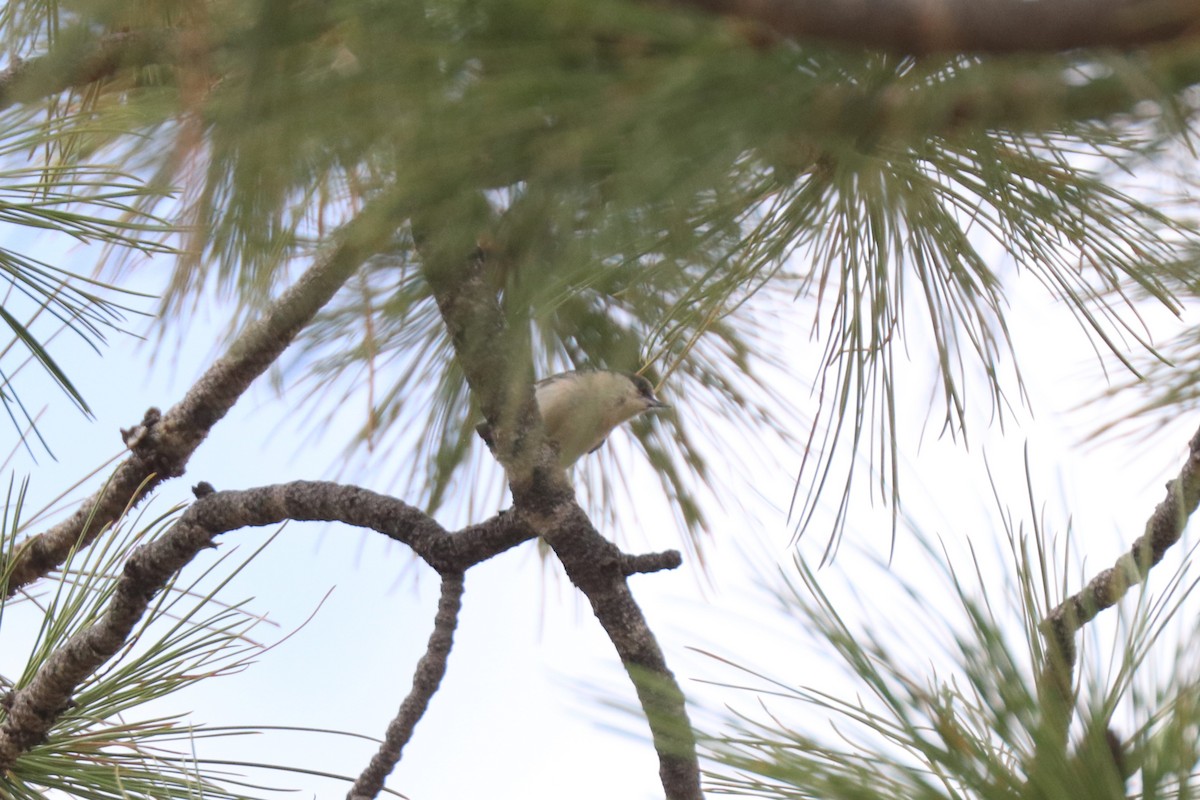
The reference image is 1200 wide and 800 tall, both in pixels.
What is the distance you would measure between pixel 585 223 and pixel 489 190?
7cm

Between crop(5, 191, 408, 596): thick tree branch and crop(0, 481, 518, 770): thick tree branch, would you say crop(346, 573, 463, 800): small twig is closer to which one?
crop(0, 481, 518, 770): thick tree branch

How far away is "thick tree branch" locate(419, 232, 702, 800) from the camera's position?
1.21 metres

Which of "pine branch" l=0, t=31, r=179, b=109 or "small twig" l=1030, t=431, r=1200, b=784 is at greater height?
"pine branch" l=0, t=31, r=179, b=109

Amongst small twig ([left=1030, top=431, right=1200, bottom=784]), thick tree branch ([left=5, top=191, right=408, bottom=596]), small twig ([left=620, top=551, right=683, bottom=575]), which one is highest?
→ thick tree branch ([left=5, top=191, right=408, bottom=596])

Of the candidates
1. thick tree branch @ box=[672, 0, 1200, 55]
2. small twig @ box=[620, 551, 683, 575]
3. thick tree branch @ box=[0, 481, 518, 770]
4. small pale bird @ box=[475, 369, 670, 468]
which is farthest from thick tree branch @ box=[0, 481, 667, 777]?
thick tree branch @ box=[672, 0, 1200, 55]

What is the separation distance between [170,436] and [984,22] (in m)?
1.45

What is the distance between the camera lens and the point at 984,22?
51 centimetres

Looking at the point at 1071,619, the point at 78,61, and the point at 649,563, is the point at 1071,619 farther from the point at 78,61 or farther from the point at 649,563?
the point at 78,61

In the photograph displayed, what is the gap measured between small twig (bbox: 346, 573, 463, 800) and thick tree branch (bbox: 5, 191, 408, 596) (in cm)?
44

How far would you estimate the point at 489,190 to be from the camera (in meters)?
0.77

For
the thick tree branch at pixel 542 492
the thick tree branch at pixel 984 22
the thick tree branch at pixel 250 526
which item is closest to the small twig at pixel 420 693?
the thick tree branch at pixel 250 526

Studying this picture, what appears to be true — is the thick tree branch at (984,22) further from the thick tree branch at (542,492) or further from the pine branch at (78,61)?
the thick tree branch at (542,492)

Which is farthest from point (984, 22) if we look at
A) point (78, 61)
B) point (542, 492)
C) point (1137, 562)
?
point (542, 492)

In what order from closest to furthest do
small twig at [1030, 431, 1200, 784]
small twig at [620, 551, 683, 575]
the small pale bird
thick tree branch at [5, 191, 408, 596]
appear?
1. small twig at [1030, 431, 1200, 784]
2. small twig at [620, 551, 683, 575]
3. thick tree branch at [5, 191, 408, 596]
4. the small pale bird
